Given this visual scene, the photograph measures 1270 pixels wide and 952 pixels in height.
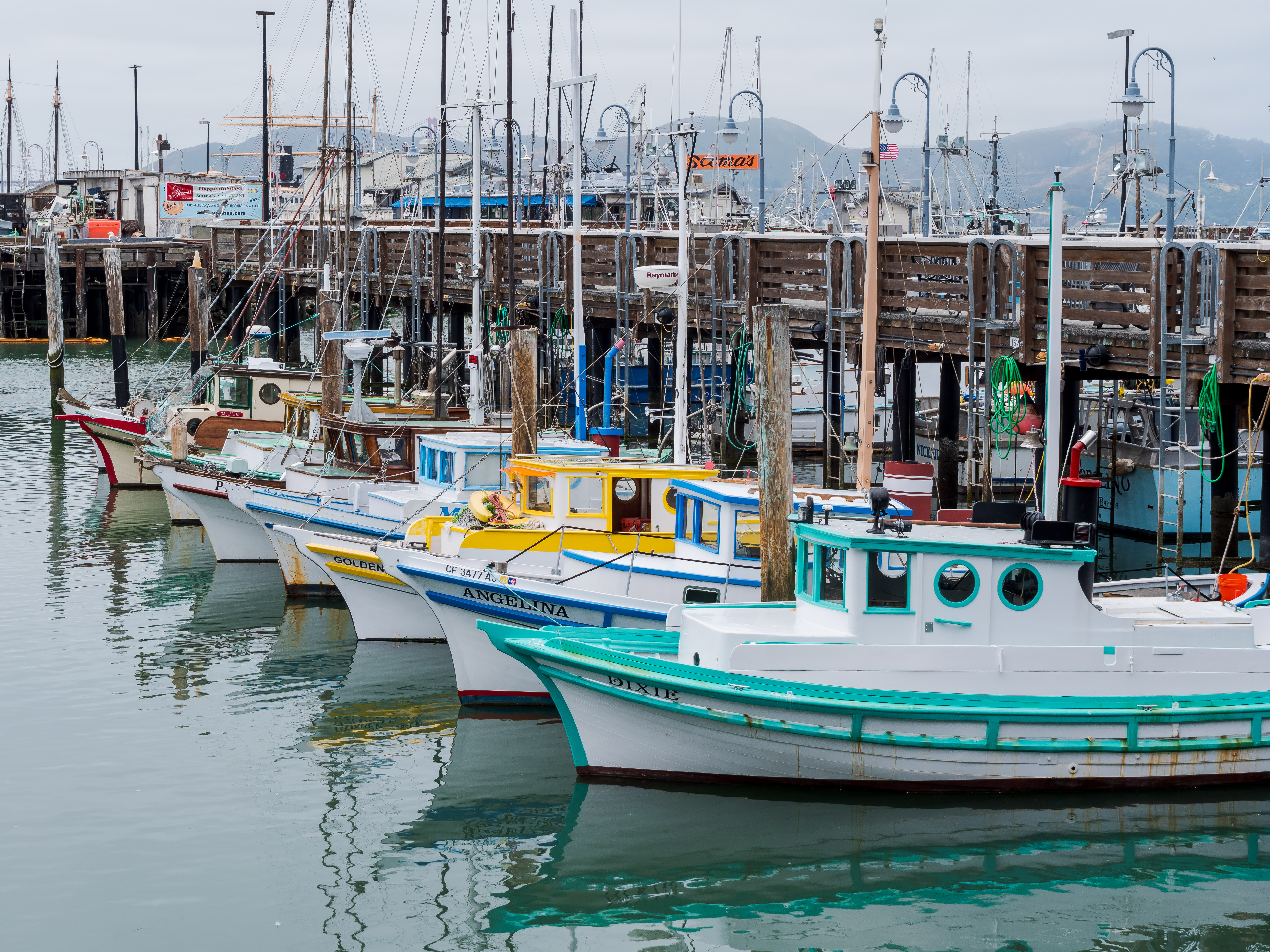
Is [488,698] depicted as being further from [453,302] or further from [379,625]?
[453,302]

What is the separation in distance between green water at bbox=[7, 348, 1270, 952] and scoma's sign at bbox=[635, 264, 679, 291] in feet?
22.2

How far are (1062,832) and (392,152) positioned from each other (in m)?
69.1

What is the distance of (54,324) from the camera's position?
43.8 m

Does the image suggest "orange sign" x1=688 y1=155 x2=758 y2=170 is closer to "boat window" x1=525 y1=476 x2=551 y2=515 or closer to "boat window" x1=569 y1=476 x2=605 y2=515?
"boat window" x1=525 y1=476 x2=551 y2=515

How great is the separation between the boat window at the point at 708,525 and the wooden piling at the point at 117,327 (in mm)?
24755

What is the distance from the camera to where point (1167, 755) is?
502 inches

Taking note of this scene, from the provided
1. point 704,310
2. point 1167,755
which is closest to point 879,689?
point 1167,755

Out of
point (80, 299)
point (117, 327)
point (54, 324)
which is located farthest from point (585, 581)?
point (80, 299)

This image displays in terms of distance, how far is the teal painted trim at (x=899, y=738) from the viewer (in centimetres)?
1247

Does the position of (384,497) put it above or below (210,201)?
below

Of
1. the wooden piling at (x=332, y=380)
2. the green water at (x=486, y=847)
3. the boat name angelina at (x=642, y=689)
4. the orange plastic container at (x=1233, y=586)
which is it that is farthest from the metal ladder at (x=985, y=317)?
the wooden piling at (x=332, y=380)

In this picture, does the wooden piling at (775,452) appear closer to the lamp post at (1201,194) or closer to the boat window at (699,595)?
the boat window at (699,595)

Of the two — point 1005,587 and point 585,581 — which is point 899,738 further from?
point 585,581

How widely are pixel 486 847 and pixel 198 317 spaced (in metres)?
33.5
